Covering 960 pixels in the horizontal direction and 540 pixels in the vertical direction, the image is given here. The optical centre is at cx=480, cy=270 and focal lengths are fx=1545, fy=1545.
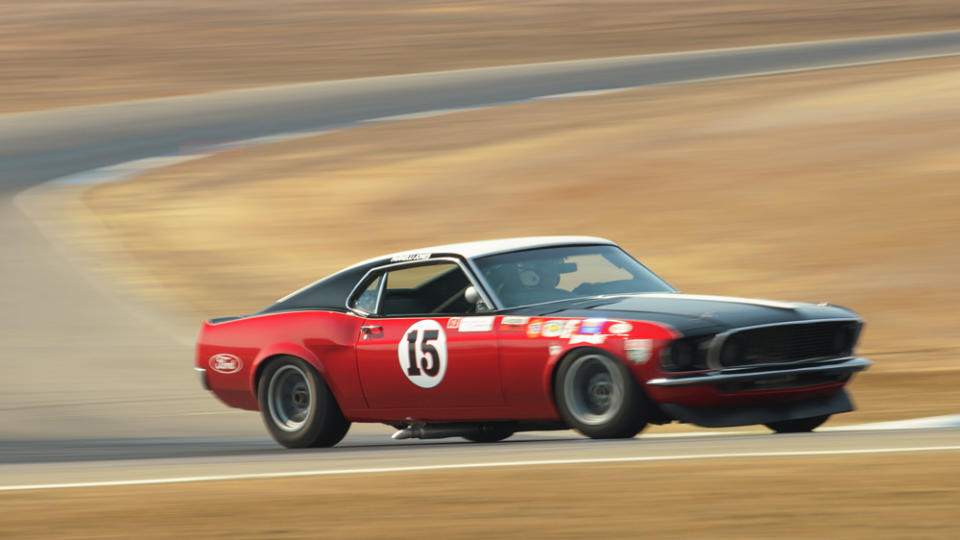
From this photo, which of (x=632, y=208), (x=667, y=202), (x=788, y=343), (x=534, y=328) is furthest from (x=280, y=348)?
(x=667, y=202)

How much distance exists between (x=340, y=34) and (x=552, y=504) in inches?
1636

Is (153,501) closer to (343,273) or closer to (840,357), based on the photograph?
(343,273)

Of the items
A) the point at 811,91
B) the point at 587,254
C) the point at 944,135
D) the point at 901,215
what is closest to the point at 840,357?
the point at 587,254

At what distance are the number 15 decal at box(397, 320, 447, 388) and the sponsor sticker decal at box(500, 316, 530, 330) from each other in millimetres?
390

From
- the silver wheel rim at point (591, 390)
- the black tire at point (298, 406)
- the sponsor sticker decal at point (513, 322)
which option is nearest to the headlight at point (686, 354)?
the silver wheel rim at point (591, 390)

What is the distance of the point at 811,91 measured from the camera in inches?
1085

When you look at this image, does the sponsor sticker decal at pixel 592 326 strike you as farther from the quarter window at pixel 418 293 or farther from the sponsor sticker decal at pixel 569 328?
the quarter window at pixel 418 293

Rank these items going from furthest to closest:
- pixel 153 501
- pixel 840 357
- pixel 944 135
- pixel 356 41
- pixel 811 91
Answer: pixel 356 41, pixel 811 91, pixel 944 135, pixel 840 357, pixel 153 501

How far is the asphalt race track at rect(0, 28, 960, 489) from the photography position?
7.38m

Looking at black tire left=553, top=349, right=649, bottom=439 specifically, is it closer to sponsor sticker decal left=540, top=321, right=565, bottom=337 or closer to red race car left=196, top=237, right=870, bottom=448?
red race car left=196, top=237, right=870, bottom=448

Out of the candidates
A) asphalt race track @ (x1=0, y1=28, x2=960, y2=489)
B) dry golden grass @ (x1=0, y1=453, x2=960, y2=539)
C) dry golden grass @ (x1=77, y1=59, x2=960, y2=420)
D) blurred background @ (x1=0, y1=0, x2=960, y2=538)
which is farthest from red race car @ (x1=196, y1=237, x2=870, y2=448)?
dry golden grass @ (x1=77, y1=59, x2=960, y2=420)

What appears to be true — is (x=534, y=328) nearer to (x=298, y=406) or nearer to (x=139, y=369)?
(x=298, y=406)

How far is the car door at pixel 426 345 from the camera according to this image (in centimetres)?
840

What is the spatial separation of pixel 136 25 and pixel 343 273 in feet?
132
